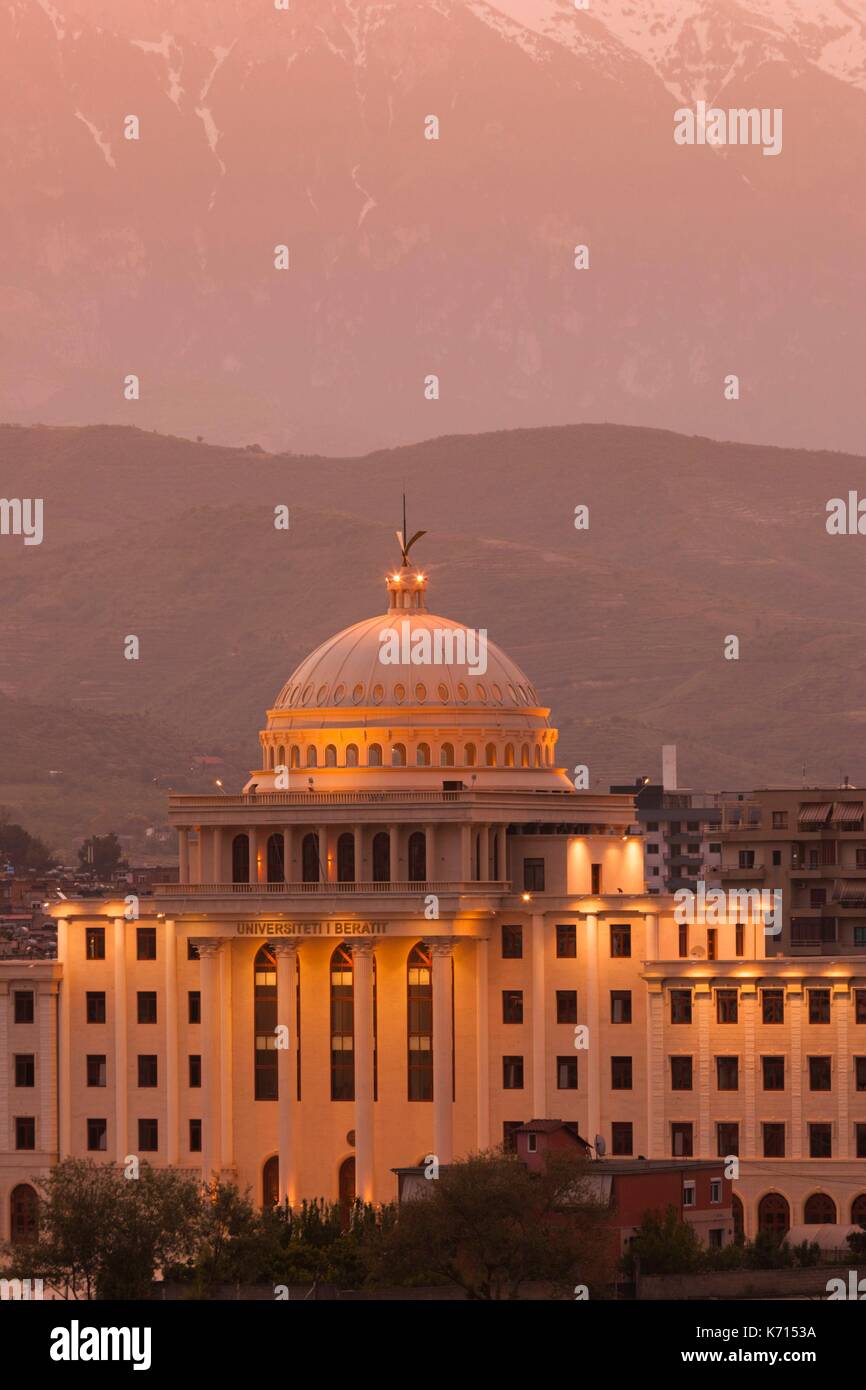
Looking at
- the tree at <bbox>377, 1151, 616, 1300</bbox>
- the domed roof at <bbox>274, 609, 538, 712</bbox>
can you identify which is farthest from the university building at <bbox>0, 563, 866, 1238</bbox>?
the tree at <bbox>377, 1151, 616, 1300</bbox>

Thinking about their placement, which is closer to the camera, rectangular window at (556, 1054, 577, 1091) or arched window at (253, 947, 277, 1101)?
rectangular window at (556, 1054, 577, 1091)

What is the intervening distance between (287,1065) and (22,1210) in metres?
12.5

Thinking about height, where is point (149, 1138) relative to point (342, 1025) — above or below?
below

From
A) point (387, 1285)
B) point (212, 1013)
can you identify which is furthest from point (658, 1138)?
point (387, 1285)

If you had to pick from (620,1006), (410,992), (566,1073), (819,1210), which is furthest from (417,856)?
(819,1210)

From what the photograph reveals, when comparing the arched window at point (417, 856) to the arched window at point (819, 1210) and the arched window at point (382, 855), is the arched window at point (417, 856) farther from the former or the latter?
the arched window at point (819, 1210)

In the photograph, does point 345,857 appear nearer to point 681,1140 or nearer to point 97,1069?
point 97,1069

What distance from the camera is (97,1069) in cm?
17975

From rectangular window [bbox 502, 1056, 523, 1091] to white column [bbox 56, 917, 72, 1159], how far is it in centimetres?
1845

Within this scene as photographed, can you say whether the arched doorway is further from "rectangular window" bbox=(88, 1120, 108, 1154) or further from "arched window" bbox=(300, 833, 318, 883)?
"arched window" bbox=(300, 833, 318, 883)

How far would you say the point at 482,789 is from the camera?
17612 cm

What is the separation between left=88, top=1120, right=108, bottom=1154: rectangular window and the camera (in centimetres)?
17850

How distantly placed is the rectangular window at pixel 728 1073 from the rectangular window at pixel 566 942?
761 centimetres

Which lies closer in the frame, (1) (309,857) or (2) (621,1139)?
(2) (621,1139)
